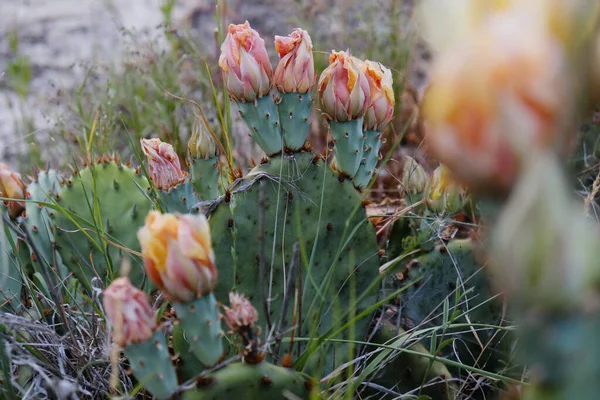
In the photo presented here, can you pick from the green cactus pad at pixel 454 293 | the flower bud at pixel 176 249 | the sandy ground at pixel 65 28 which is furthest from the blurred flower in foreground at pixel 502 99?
the sandy ground at pixel 65 28

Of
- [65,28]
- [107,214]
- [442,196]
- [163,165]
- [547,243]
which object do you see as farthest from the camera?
[65,28]

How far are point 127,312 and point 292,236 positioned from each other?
1.45 feet

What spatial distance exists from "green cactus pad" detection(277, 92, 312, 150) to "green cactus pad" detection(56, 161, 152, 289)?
0.38m

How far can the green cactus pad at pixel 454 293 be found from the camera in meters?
1.17

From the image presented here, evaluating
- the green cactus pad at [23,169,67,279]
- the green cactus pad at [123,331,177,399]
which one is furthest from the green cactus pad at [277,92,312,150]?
the green cactus pad at [23,169,67,279]

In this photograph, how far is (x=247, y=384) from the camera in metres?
0.70

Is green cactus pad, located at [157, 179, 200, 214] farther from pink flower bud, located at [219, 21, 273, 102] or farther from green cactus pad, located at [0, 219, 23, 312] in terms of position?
green cactus pad, located at [0, 219, 23, 312]

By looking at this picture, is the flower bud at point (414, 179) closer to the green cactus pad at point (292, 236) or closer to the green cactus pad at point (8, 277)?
the green cactus pad at point (292, 236)

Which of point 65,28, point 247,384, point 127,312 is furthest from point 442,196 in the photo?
point 65,28

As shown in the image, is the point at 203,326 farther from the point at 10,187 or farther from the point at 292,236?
the point at 10,187

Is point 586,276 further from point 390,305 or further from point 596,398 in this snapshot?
point 390,305

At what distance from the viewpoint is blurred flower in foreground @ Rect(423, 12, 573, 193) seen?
315 millimetres

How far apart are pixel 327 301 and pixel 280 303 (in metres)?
0.09

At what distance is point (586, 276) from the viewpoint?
318mm
